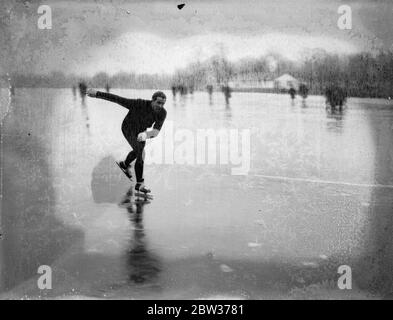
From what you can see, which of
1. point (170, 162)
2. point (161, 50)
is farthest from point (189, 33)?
point (170, 162)

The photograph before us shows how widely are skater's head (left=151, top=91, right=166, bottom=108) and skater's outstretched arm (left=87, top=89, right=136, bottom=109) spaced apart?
0.16m

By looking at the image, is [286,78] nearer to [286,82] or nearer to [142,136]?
[286,82]

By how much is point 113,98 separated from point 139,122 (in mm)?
267

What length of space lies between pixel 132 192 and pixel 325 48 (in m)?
1.82

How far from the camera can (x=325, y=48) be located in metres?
3.21

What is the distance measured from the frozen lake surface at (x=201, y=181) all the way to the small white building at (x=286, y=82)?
9cm

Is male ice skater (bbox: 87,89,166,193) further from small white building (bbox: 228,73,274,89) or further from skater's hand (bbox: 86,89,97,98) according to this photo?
small white building (bbox: 228,73,274,89)

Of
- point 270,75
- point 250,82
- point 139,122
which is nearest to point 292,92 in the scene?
point 270,75

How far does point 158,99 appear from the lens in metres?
3.25

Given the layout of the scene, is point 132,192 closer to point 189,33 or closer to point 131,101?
point 131,101

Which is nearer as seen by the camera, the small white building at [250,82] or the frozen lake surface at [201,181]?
the frozen lake surface at [201,181]

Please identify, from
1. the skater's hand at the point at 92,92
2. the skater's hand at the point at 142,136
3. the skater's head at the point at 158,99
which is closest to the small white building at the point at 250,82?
the skater's head at the point at 158,99

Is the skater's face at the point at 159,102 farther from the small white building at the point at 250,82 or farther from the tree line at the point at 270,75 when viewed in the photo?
the small white building at the point at 250,82

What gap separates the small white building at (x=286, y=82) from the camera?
3.28 m
